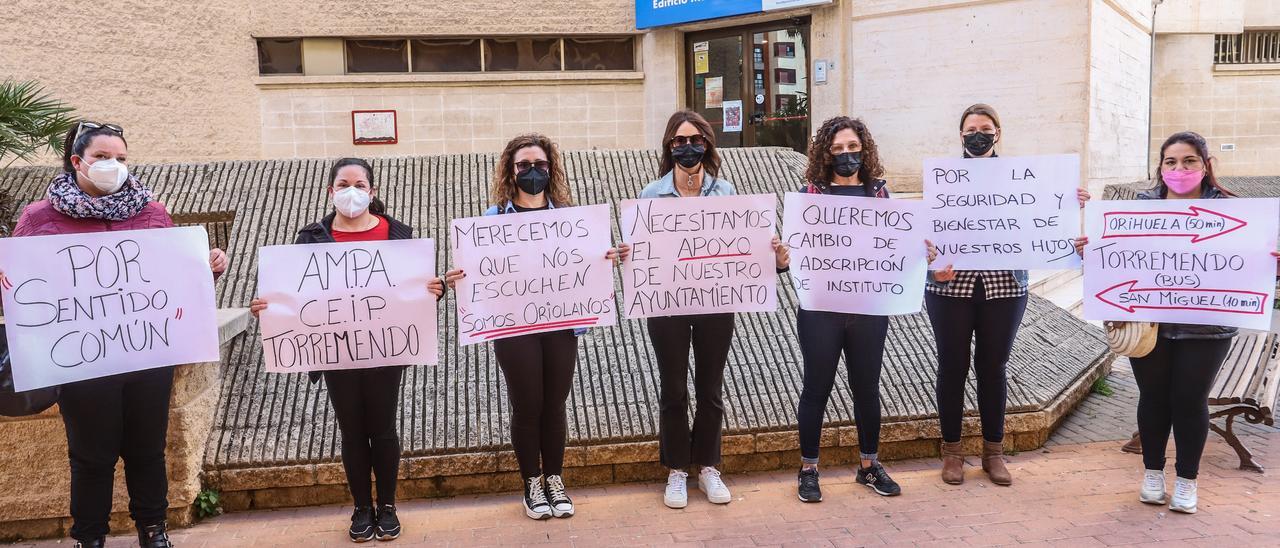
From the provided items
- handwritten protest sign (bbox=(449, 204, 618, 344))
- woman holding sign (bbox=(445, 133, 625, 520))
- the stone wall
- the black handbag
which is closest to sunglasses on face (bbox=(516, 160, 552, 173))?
woman holding sign (bbox=(445, 133, 625, 520))

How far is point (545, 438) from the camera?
4.09 metres

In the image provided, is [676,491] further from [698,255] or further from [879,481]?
[698,255]

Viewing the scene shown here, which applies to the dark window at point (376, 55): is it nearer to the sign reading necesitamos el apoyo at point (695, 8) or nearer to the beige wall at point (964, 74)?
the sign reading necesitamos el apoyo at point (695, 8)

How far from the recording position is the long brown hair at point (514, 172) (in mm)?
3963

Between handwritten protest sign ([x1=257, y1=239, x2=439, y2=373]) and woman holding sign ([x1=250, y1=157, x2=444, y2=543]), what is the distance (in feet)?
0.19

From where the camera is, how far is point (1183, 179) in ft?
13.2

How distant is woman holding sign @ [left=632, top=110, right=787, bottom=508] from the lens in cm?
414

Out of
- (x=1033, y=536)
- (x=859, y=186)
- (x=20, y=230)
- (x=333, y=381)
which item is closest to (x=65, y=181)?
(x=20, y=230)

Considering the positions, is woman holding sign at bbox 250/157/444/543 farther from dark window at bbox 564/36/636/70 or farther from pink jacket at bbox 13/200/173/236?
dark window at bbox 564/36/636/70

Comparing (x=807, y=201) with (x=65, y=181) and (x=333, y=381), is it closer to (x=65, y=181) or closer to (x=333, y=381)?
(x=333, y=381)

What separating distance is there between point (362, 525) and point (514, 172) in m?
1.67

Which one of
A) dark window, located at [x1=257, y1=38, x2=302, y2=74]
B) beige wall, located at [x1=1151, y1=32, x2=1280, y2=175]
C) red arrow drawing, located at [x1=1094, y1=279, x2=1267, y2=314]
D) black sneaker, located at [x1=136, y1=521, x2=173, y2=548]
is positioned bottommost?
black sneaker, located at [x1=136, y1=521, x2=173, y2=548]

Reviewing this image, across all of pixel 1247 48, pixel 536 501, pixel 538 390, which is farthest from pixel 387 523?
pixel 1247 48

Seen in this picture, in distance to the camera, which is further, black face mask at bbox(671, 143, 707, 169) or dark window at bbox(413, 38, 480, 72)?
dark window at bbox(413, 38, 480, 72)
